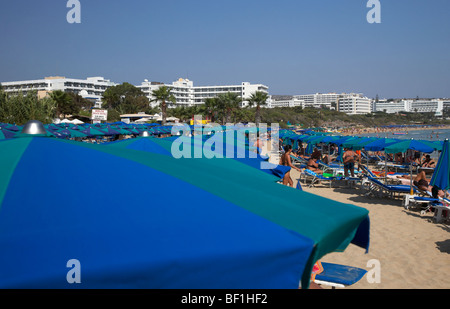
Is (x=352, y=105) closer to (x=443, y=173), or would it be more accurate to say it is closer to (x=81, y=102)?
(x=81, y=102)

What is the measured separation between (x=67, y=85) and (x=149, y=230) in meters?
104

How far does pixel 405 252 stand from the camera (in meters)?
6.12

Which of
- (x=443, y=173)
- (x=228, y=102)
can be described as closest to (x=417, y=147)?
(x=443, y=173)

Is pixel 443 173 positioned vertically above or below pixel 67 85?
below

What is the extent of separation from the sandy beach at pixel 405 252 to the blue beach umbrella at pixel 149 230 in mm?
3827

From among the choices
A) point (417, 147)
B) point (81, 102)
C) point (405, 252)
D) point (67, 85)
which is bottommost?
point (405, 252)

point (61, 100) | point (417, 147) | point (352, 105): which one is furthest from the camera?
point (352, 105)

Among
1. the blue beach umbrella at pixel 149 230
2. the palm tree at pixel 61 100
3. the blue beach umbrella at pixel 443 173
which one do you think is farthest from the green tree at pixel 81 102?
the blue beach umbrella at pixel 149 230

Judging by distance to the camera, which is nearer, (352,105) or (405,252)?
(405,252)

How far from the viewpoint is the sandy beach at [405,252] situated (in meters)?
5.04
